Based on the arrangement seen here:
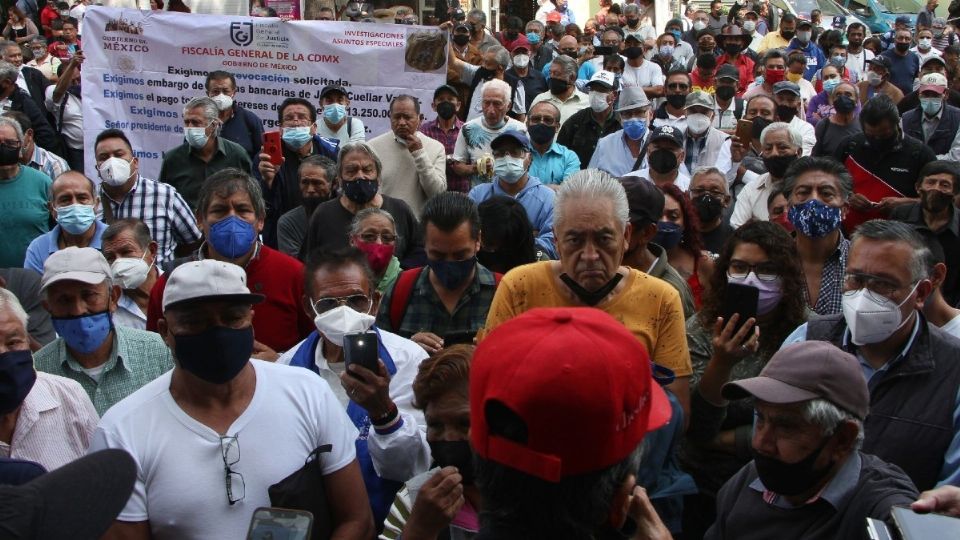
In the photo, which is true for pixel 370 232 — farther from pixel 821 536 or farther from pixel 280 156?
pixel 821 536

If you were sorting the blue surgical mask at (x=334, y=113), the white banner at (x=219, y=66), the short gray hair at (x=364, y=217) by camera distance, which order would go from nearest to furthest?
1. the short gray hair at (x=364, y=217)
2. the blue surgical mask at (x=334, y=113)
3. the white banner at (x=219, y=66)

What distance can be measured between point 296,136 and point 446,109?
1.63 metres

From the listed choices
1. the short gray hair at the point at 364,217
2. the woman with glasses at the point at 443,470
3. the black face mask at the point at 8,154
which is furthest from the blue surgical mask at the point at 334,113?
the woman with glasses at the point at 443,470

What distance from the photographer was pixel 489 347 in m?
1.94

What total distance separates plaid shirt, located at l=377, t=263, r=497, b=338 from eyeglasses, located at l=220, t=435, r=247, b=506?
1742 millimetres

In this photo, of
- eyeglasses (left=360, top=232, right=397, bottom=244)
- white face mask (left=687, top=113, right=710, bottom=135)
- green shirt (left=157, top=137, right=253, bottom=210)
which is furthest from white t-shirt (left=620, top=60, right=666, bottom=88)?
eyeglasses (left=360, top=232, right=397, bottom=244)

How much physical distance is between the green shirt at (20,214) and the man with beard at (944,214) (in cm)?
578

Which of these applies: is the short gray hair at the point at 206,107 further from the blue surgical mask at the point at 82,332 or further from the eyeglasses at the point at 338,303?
the eyeglasses at the point at 338,303

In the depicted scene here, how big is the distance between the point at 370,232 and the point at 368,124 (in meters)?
4.21

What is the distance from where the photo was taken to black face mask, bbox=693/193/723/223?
255 inches

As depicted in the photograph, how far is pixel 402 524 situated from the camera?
292 centimetres

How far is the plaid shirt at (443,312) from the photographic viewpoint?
4.66m

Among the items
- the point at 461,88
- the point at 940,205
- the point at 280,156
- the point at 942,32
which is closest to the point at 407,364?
the point at 940,205

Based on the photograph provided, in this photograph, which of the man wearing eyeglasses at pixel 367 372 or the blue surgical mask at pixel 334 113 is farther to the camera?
the blue surgical mask at pixel 334 113
